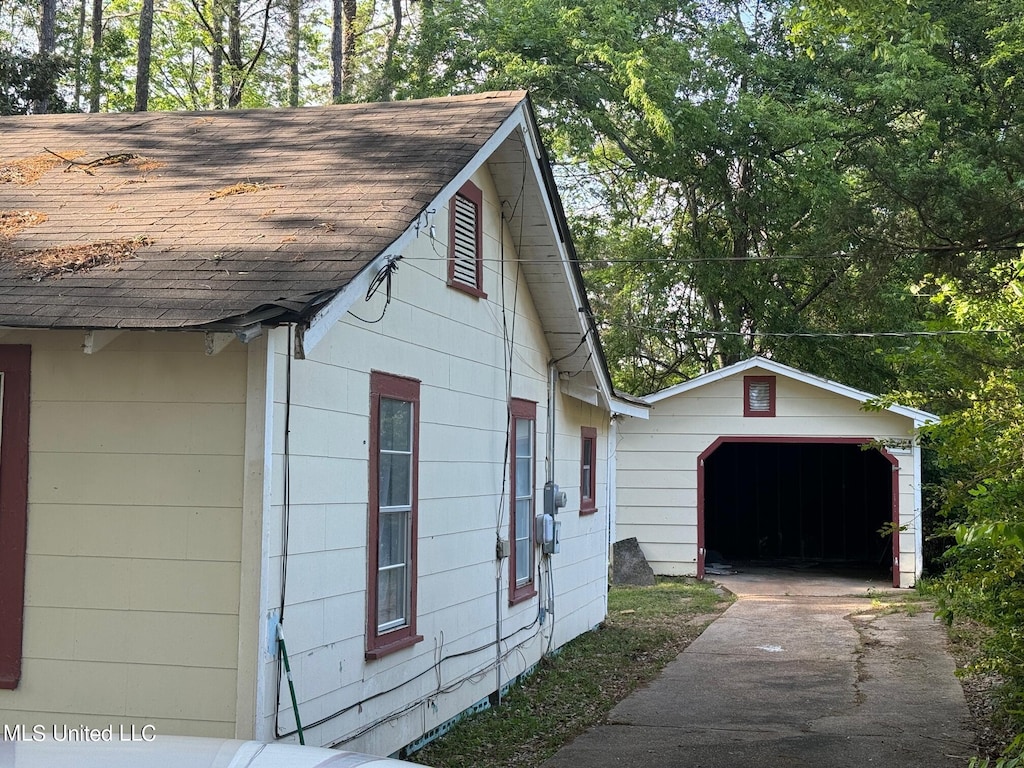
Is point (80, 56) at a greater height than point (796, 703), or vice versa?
point (80, 56)

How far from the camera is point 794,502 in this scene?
85.7ft

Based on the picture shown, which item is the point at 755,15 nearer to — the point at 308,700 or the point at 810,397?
the point at 810,397

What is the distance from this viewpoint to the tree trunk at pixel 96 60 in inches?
891

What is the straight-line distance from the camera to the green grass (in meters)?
7.96

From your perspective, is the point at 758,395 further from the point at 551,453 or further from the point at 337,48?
the point at 337,48

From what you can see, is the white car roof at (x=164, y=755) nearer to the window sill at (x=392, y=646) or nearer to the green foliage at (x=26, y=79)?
the window sill at (x=392, y=646)

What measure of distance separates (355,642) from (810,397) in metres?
13.6

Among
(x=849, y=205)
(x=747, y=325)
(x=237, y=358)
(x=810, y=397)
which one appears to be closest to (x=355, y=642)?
(x=237, y=358)

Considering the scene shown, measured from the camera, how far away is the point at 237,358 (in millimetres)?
5883

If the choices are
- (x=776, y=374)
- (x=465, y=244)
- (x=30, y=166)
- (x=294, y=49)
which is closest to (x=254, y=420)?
(x=465, y=244)

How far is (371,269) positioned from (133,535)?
1.91 m

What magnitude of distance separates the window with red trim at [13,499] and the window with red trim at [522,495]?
4808 millimetres

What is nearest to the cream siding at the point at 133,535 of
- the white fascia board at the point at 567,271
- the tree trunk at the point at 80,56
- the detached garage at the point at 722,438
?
the white fascia board at the point at 567,271

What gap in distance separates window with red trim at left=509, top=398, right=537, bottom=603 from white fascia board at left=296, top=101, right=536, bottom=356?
8.67 feet
